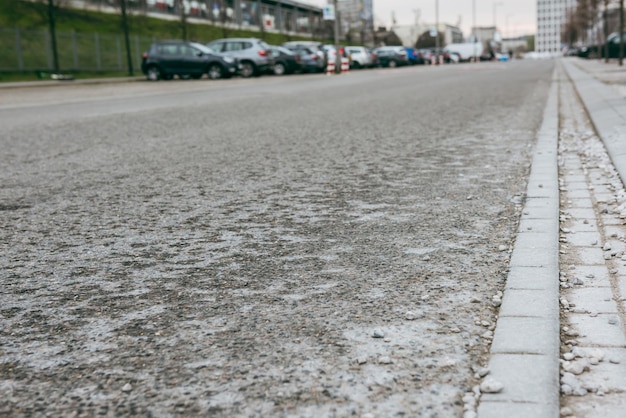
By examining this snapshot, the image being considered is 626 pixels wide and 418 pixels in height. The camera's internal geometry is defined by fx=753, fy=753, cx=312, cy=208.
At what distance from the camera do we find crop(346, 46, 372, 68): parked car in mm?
47125

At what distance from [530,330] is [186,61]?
94.1 feet

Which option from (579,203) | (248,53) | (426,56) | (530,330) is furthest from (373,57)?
(530,330)

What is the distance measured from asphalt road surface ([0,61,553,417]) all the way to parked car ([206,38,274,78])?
25.1m

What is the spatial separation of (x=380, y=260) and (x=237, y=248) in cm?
72

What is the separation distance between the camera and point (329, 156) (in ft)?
22.1

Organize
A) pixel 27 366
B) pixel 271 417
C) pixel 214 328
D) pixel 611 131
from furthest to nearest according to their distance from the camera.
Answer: pixel 611 131 < pixel 214 328 < pixel 27 366 < pixel 271 417

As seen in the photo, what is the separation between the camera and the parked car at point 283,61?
113 ft

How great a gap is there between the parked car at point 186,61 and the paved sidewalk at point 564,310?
25676 mm

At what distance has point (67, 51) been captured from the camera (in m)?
38.6

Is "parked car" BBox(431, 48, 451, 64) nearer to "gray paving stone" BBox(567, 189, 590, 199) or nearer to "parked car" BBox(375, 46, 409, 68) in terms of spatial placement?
"parked car" BBox(375, 46, 409, 68)

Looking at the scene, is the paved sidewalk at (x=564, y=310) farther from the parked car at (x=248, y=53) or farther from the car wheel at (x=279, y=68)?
the car wheel at (x=279, y=68)

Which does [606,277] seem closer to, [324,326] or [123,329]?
[324,326]

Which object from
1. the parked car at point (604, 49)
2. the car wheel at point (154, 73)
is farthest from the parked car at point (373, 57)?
the car wheel at point (154, 73)

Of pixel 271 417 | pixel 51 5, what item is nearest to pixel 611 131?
pixel 271 417
